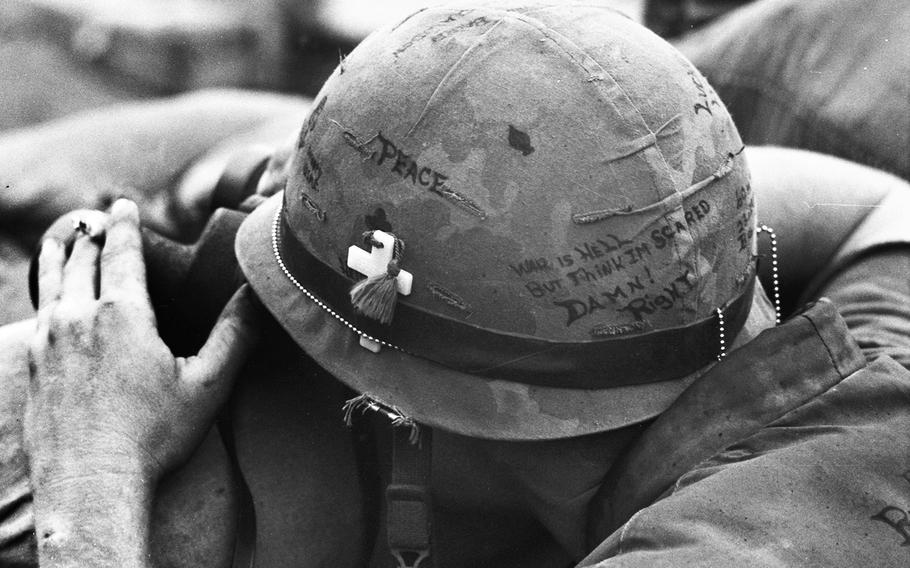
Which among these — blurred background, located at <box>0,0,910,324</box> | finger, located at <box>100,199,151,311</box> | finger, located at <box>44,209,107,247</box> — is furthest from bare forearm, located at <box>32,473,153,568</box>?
blurred background, located at <box>0,0,910,324</box>

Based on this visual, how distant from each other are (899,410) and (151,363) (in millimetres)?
965

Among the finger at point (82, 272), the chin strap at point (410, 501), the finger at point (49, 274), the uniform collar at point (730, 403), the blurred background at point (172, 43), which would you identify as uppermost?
the uniform collar at point (730, 403)

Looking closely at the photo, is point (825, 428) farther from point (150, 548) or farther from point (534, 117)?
point (150, 548)

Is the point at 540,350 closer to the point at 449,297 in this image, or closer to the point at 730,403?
the point at 449,297

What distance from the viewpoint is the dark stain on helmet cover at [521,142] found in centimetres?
133

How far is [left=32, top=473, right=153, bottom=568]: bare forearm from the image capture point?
136 centimetres

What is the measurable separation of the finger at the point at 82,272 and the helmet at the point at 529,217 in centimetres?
34

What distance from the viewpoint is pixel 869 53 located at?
9.00 feet

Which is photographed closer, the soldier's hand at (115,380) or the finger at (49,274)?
the soldier's hand at (115,380)

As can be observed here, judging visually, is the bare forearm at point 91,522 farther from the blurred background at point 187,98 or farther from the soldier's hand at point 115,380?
the blurred background at point 187,98

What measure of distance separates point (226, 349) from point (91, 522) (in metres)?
0.30

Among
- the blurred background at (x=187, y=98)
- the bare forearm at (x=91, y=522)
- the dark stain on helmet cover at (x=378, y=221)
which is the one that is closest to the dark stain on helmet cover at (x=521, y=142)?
the dark stain on helmet cover at (x=378, y=221)

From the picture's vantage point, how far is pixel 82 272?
161 cm

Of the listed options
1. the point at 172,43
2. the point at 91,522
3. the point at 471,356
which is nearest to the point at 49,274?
the point at 91,522
